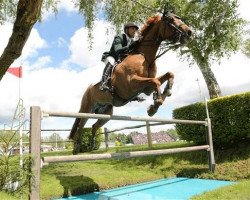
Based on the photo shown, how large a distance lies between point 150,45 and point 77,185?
2.95m

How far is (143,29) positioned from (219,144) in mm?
4418

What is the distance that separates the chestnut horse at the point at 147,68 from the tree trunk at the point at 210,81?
696cm

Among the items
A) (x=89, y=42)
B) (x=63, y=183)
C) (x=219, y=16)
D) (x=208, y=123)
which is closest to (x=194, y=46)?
(x=219, y=16)

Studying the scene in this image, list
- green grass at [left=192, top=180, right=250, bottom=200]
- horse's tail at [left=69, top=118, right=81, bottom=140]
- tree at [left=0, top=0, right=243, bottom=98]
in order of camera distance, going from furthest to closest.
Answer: tree at [left=0, top=0, right=243, bottom=98] → horse's tail at [left=69, top=118, right=81, bottom=140] → green grass at [left=192, top=180, right=250, bottom=200]

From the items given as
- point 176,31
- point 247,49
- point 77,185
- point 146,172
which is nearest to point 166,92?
point 176,31

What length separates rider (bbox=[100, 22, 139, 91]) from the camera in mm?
6047

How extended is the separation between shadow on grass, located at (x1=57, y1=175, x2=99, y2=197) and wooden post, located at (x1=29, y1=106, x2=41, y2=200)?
2.26 meters

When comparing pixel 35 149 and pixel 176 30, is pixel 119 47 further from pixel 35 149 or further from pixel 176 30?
pixel 35 149

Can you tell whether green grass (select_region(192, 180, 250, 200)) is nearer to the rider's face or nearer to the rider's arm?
the rider's arm

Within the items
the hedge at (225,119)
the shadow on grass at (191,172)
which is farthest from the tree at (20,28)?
the hedge at (225,119)

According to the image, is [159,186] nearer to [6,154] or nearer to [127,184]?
[127,184]

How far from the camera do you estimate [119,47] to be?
19.9 feet

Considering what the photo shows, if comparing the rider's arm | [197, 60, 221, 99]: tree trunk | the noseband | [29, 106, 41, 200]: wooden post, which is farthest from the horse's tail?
[197, 60, 221, 99]: tree trunk

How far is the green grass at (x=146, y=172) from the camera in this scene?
6538mm
